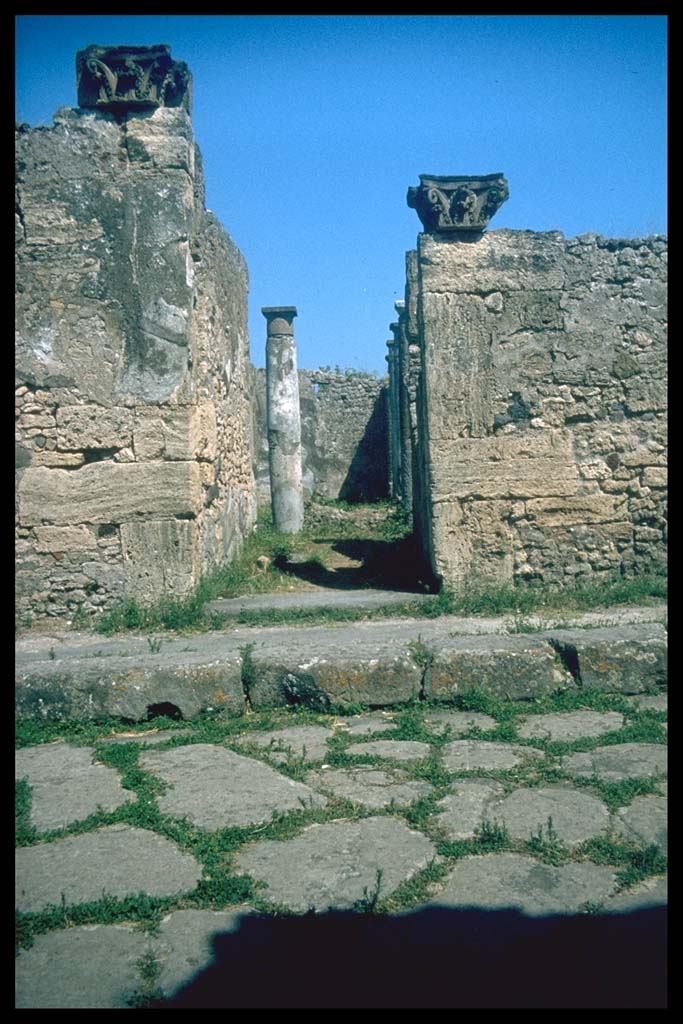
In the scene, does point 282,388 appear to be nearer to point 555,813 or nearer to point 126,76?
point 126,76

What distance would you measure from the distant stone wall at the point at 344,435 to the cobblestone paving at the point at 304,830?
16838 millimetres

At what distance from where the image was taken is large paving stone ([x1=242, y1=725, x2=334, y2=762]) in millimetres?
3488

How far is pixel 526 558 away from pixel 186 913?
4.52 metres

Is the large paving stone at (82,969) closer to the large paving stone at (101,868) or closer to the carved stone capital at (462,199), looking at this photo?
the large paving stone at (101,868)

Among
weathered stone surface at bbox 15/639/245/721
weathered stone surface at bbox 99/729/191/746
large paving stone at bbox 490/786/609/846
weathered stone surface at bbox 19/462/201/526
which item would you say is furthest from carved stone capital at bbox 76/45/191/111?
large paving stone at bbox 490/786/609/846

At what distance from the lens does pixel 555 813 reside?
9.12ft

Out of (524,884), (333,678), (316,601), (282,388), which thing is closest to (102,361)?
(316,601)

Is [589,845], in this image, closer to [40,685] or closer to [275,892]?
[275,892]

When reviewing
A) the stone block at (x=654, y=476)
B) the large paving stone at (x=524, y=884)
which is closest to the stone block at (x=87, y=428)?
the large paving stone at (x=524, y=884)

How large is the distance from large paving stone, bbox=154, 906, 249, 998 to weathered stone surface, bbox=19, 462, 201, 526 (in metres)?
3.76

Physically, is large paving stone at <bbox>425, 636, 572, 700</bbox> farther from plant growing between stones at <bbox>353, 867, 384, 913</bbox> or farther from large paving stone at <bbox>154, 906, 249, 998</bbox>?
large paving stone at <bbox>154, 906, 249, 998</bbox>

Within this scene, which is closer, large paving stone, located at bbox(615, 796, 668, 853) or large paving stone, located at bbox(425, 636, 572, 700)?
large paving stone, located at bbox(615, 796, 668, 853)

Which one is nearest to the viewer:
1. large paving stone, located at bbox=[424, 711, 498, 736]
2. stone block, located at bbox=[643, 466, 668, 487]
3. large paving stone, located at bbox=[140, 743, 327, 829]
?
large paving stone, located at bbox=[140, 743, 327, 829]

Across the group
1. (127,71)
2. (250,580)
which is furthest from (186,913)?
(127,71)
